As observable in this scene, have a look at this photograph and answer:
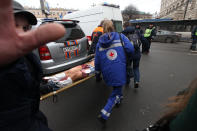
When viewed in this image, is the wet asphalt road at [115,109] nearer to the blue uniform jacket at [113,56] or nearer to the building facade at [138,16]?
the blue uniform jacket at [113,56]

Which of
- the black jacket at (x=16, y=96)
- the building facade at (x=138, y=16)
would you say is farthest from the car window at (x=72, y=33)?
the building facade at (x=138, y=16)

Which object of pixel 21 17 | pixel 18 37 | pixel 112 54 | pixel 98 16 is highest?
pixel 98 16

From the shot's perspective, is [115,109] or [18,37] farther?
[115,109]

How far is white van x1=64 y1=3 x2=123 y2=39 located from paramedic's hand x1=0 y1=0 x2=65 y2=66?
642 cm

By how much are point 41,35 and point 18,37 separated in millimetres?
106

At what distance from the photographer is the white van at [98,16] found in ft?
21.0

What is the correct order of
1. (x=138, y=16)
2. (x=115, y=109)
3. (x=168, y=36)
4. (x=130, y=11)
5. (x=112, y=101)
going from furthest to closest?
1. (x=138, y=16)
2. (x=130, y=11)
3. (x=168, y=36)
4. (x=115, y=109)
5. (x=112, y=101)

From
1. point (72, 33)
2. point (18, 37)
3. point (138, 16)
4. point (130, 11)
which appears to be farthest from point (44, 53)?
point (138, 16)

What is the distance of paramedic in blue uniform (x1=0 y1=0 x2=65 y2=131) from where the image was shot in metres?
0.48

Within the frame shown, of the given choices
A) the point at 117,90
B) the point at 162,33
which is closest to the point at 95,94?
the point at 117,90

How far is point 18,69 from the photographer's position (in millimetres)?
668

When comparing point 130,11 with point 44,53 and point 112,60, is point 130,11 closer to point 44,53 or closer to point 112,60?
point 44,53

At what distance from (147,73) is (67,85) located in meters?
3.45

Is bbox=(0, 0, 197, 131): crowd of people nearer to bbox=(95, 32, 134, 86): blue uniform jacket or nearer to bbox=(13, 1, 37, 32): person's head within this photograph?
bbox=(13, 1, 37, 32): person's head
